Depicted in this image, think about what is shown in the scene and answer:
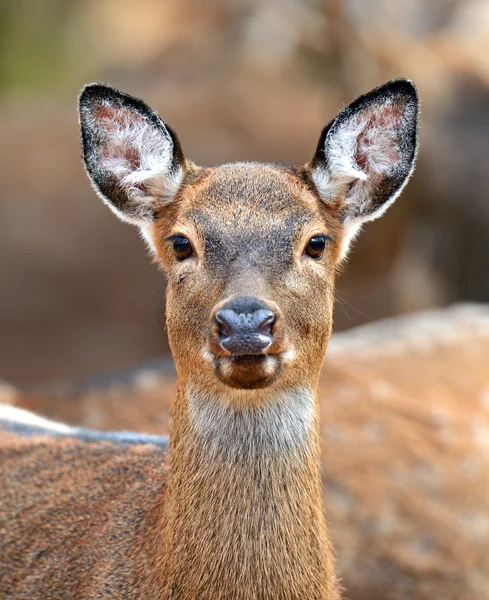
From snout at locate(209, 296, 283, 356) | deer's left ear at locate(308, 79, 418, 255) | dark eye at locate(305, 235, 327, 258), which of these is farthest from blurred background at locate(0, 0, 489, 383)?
snout at locate(209, 296, 283, 356)

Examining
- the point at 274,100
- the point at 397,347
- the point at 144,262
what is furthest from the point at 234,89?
the point at 397,347

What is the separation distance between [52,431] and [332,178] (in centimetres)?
250

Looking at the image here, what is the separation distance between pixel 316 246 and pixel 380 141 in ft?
2.45

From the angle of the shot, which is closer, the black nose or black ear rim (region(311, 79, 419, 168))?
the black nose

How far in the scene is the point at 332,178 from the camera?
5.33 meters

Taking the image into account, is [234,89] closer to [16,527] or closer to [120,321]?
[120,321]

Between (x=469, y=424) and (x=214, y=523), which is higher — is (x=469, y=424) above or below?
above

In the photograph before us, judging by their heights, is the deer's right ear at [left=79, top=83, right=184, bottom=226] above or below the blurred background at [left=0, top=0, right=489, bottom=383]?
below

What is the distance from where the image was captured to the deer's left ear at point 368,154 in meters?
5.30

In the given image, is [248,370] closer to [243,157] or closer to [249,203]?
[249,203]

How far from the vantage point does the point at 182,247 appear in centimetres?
502

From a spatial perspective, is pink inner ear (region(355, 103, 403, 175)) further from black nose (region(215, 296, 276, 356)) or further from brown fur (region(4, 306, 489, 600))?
brown fur (region(4, 306, 489, 600))

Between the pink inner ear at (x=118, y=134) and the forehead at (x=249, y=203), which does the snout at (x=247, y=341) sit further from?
the pink inner ear at (x=118, y=134)

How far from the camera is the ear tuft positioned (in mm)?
5301
